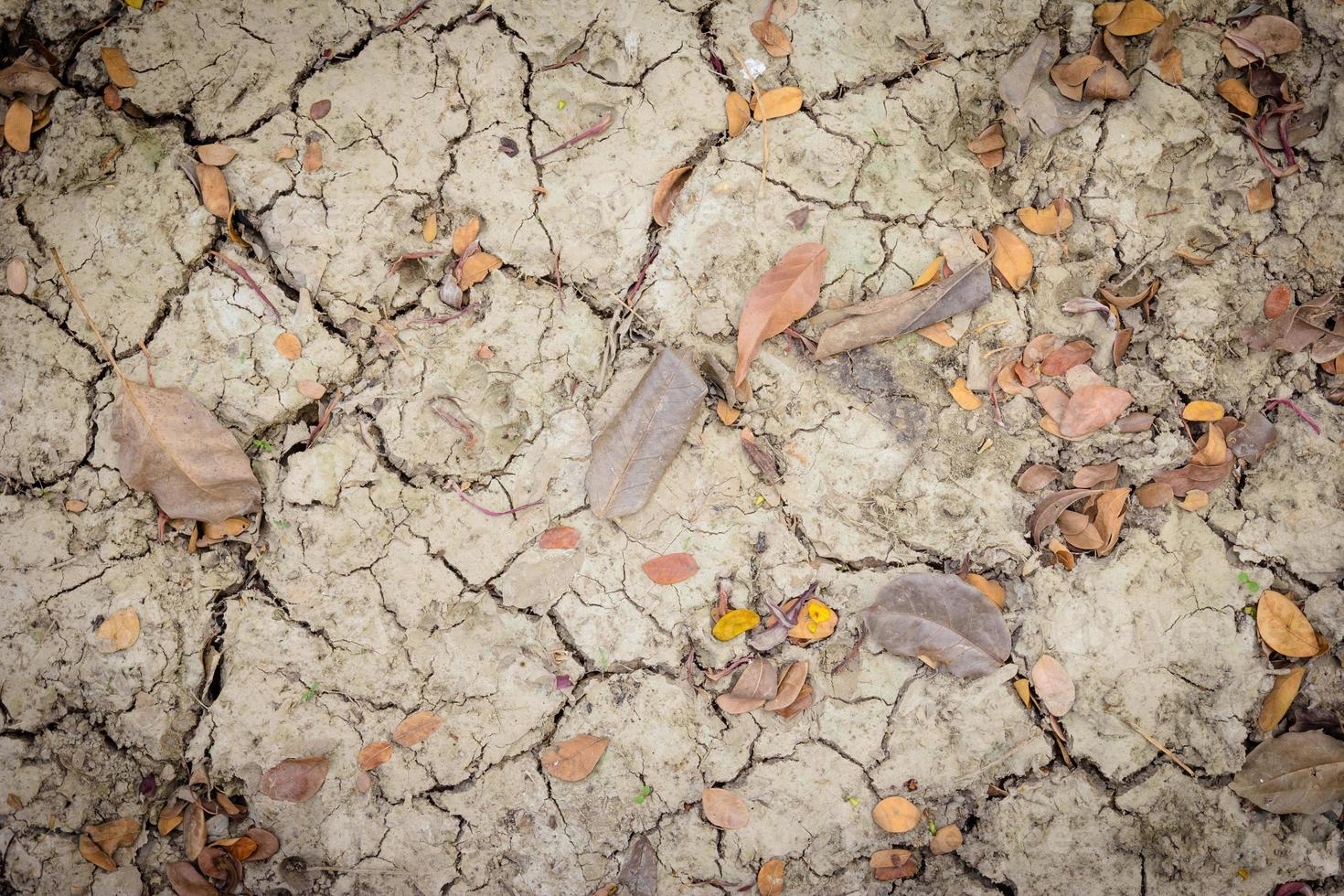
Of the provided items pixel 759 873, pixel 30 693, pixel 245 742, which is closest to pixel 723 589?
pixel 759 873

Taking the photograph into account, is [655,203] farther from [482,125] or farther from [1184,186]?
[1184,186]

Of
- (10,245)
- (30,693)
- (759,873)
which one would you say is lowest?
(759,873)

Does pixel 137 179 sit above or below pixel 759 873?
above

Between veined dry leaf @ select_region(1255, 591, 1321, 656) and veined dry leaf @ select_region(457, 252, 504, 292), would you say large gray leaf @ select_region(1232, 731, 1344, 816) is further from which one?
veined dry leaf @ select_region(457, 252, 504, 292)

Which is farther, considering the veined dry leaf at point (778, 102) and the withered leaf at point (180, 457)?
the veined dry leaf at point (778, 102)

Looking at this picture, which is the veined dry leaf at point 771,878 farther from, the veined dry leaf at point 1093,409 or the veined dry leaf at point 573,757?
the veined dry leaf at point 1093,409

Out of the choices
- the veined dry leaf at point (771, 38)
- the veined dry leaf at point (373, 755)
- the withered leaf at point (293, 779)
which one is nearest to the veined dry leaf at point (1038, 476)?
the veined dry leaf at point (771, 38)
